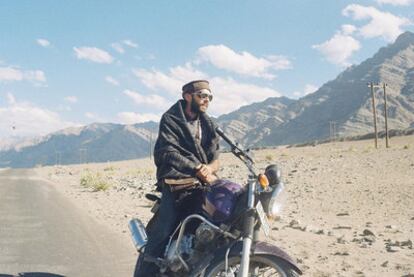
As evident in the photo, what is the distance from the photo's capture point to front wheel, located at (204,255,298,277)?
160 inches

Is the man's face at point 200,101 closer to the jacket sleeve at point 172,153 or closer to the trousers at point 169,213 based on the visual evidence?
the jacket sleeve at point 172,153

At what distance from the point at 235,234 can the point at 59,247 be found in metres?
5.16

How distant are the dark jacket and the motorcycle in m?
0.33

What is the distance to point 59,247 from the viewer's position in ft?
27.9

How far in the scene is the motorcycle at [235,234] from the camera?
13.4 ft

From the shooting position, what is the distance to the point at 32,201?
1656 centimetres

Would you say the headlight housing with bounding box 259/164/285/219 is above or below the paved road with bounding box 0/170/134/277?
above

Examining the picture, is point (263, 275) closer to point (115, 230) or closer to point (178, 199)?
point (178, 199)

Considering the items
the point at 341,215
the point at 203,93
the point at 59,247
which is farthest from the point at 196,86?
the point at 341,215

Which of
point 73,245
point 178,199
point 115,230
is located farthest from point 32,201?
point 178,199

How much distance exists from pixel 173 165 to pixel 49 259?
394 cm

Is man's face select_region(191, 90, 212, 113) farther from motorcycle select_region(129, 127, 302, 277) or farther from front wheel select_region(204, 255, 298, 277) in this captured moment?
front wheel select_region(204, 255, 298, 277)

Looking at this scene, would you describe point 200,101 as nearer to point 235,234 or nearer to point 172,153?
point 172,153

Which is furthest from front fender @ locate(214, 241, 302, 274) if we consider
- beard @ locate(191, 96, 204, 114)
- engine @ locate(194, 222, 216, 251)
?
beard @ locate(191, 96, 204, 114)
